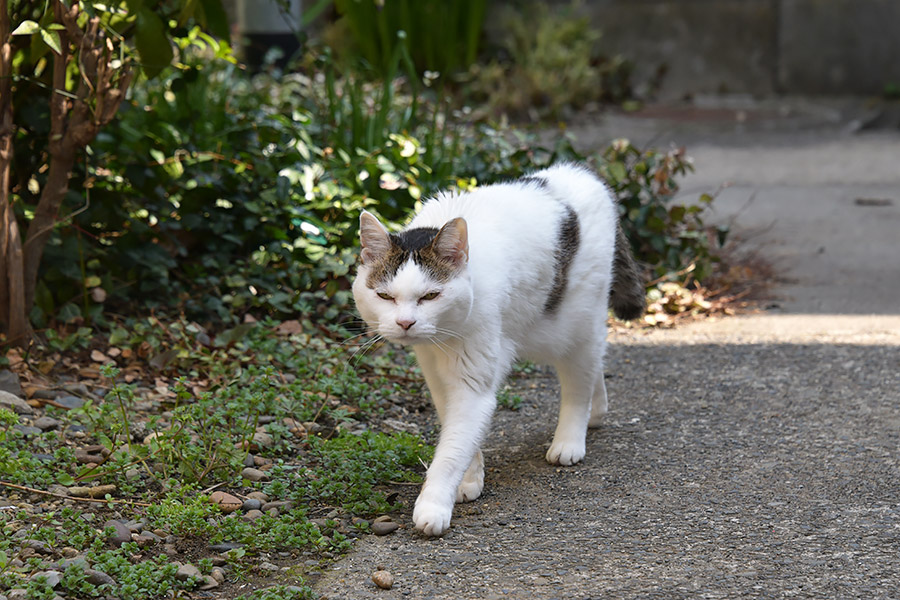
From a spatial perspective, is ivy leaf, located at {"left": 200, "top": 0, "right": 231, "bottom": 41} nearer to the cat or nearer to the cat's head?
the cat

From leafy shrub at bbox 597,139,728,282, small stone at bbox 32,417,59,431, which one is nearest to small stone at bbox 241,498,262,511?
small stone at bbox 32,417,59,431

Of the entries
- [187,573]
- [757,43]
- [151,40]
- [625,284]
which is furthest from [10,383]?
[757,43]

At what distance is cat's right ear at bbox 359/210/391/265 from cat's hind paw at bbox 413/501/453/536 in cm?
70

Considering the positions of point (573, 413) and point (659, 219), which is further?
point (659, 219)

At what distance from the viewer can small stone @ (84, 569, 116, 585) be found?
238 centimetres

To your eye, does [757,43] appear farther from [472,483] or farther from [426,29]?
[472,483]

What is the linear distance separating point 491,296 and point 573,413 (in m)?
0.60

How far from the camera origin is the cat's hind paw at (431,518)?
2.71 meters

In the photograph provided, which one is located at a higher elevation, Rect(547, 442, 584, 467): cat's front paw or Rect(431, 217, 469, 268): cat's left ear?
A: Rect(431, 217, 469, 268): cat's left ear

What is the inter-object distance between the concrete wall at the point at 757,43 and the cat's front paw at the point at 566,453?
858 centimetres

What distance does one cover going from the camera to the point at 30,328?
3.84 m

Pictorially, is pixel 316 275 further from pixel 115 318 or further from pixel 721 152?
pixel 721 152

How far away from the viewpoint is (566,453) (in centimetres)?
324

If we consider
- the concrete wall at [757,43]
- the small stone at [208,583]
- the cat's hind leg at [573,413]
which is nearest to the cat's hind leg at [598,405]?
the cat's hind leg at [573,413]
